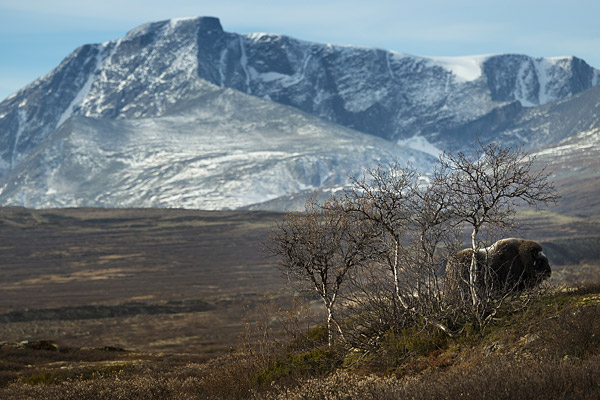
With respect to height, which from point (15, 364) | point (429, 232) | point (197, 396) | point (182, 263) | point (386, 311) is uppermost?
point (429, 232)

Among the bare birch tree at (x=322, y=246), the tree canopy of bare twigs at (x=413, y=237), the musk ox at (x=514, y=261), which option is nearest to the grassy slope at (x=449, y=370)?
the tree canopy of bare twigs at (x=413, y=237)

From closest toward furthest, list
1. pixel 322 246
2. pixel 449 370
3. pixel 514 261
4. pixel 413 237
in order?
pixel 449 370 < pixel 413 237 < pixel 514 261 < pixel 322 246

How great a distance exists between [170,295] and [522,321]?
126999 millimetres

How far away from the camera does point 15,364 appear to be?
39688 mm

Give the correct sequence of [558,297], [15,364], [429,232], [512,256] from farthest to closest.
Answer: [15,364] < [512,256] < [429,232] < [558,297]

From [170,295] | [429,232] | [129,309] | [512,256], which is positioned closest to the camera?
[429,232]

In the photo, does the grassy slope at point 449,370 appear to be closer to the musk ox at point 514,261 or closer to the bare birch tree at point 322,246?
the musk ox at point 514,261

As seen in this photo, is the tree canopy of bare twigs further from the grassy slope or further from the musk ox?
the grassy slope

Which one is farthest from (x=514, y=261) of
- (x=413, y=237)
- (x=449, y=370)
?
(x=449, y=370)

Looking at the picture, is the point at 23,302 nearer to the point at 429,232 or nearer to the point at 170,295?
the point at 170,295

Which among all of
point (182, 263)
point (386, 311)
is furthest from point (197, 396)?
point (182, 263)

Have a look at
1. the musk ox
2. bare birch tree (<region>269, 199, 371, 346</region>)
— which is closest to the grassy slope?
the musk ox

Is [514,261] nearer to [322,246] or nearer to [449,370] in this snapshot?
[322,246]

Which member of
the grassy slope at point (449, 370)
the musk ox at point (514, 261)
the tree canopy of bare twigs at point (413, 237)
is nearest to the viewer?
the grassy slope at point (449, 370)
